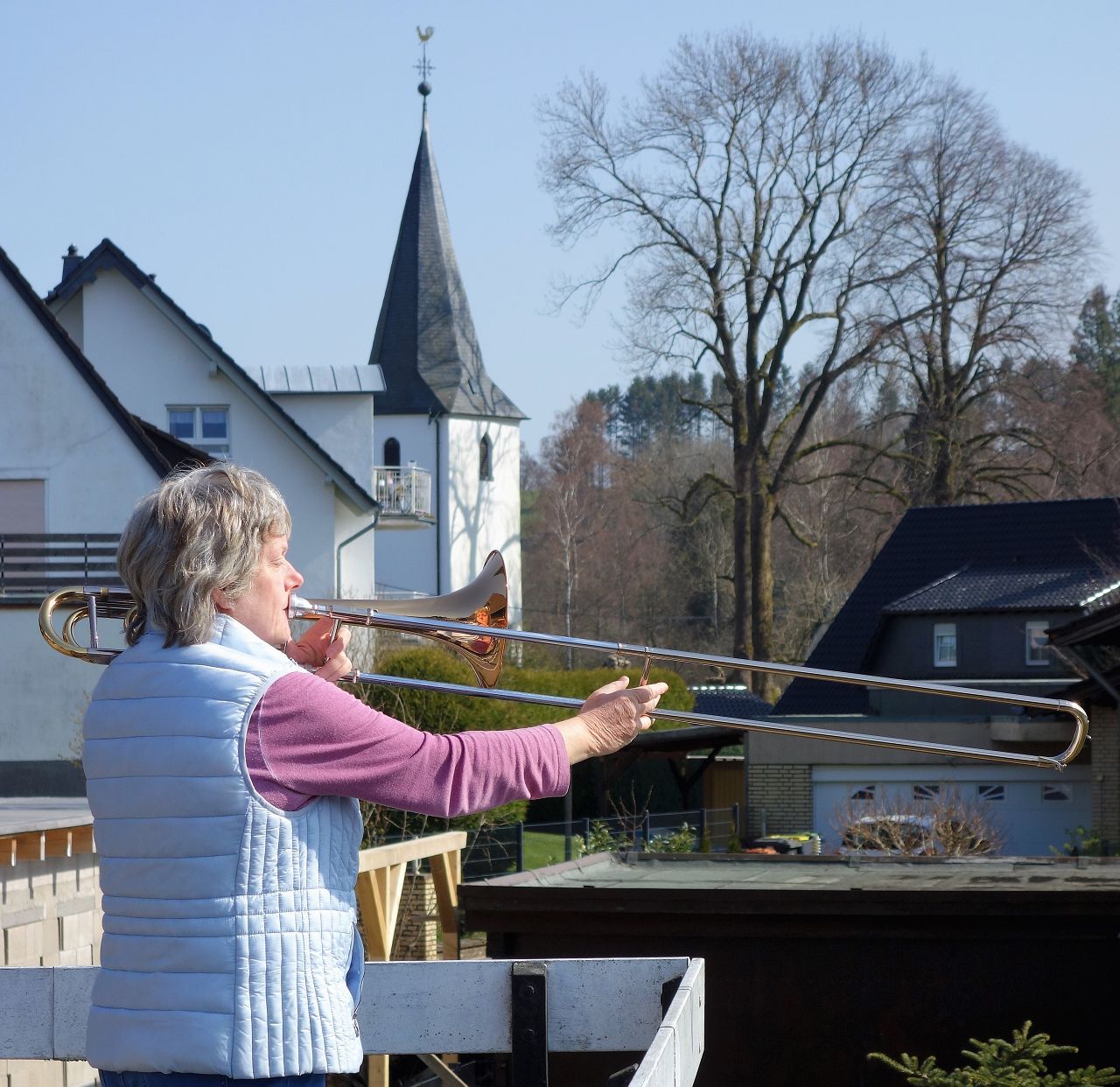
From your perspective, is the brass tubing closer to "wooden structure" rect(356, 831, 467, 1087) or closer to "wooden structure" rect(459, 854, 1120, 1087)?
"wooden structure" rect(459, 854, 1120, 1087)

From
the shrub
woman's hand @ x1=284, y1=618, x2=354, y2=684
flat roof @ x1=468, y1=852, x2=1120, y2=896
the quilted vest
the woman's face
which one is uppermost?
the woman's face

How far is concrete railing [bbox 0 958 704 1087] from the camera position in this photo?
10.3ft

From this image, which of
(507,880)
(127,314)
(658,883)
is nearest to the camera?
(507,880)

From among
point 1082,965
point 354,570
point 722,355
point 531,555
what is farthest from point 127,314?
point 531,555

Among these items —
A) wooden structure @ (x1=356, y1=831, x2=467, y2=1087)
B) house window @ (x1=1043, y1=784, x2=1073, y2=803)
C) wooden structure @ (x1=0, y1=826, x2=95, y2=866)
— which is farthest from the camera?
house window @ (x1=1043, y1=784, x2=1073, y2=803)

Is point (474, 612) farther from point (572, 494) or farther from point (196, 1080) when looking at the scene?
point (572, 494)

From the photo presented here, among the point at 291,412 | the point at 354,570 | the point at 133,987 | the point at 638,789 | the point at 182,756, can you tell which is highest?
the point at 291,412

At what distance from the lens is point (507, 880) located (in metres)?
7.93

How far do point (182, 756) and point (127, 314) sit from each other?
2407cm

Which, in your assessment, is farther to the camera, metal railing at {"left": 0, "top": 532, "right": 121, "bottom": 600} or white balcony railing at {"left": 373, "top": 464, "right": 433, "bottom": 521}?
white balcony railing at {"left": 373, "top": 464, "right": 433, "bottom": 521}

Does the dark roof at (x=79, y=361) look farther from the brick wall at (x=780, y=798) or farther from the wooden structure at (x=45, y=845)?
the wooden structure at (x=45, y=845)

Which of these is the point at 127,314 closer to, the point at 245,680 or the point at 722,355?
the point at 722,355

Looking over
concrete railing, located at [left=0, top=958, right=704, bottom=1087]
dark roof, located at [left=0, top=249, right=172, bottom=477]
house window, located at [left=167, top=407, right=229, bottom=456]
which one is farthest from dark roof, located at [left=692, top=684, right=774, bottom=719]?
concrete railing, located at [left=0, top=958, right=704, bottom=1087]

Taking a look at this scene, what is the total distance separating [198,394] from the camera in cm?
2555
